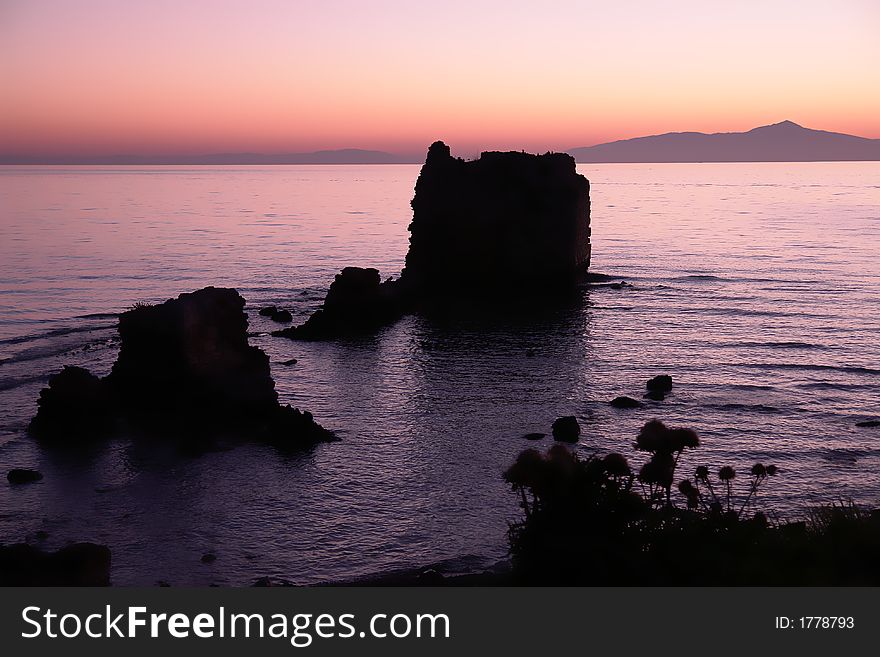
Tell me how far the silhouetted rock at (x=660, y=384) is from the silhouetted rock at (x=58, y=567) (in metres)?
29.5

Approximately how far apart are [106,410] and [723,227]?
133762 millimetres

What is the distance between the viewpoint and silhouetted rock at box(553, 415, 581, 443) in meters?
34.8

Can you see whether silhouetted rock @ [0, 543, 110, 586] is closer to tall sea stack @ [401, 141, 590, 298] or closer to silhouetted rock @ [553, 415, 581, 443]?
silhouetted rock @ [553, 415, 581, 443]

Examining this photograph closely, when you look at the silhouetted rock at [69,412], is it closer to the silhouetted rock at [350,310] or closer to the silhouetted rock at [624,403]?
the silhouetted rock at [350,310]

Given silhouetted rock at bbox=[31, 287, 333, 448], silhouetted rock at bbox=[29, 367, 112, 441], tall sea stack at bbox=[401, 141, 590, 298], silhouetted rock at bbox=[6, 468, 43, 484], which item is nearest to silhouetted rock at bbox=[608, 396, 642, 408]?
silhouetted rock at bbox=[31, 287, 333, 448]

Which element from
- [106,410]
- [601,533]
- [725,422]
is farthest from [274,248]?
[601,533]

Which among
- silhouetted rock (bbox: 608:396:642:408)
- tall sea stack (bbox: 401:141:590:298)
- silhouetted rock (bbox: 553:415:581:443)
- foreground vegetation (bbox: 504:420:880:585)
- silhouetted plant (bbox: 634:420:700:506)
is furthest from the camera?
tall sea stack (bbox: 401:141:590:298)

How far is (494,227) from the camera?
78438 millimetres

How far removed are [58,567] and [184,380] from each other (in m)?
19.5

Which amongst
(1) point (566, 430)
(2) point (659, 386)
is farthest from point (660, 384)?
(1) point (566, 430)

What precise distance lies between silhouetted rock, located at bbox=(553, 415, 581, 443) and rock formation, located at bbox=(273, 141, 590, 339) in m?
41.9

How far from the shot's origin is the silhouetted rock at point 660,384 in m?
42.7

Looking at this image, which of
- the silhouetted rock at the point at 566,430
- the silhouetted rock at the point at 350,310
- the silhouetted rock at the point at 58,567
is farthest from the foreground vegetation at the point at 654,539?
the silhouetted rock at the point at 350,310

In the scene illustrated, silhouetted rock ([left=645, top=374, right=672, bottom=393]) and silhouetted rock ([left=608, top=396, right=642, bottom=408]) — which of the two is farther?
silhouetted rock ([left=645, top=374, right=672, bottom=393])
